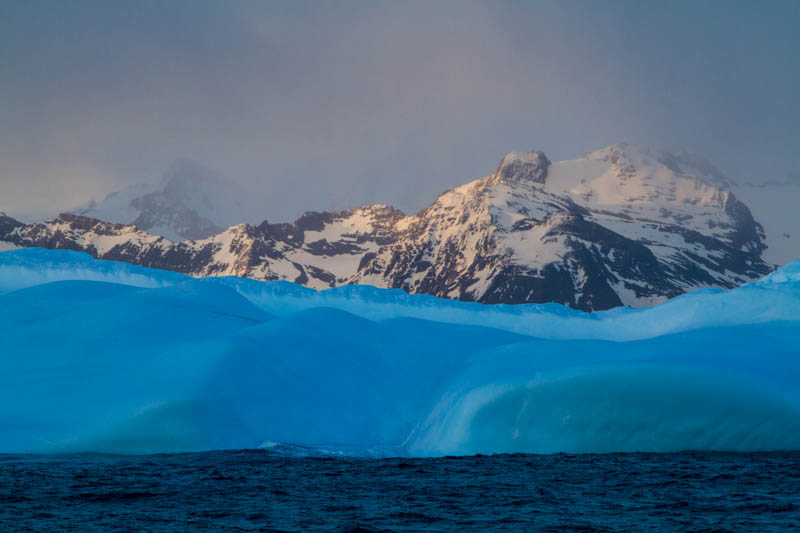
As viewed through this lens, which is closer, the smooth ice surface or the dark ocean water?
the dark ocean water

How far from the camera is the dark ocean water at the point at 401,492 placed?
20.3 meters

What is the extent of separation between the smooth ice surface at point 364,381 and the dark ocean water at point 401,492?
4.06ft

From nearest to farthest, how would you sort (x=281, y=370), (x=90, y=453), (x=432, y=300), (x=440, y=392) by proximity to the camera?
1. (x=90, y=453)
2. (x=281, y=370)
3. (x=440, y=392)
4. (x=432, y=300)

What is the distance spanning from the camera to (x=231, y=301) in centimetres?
4675

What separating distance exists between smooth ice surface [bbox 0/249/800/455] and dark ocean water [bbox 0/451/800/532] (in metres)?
1.24

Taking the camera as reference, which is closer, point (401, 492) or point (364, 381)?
point (401, 492)

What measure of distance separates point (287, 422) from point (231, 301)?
652 inches

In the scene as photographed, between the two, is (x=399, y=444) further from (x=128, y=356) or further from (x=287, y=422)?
(x=128, y=356)

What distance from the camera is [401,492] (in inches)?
937

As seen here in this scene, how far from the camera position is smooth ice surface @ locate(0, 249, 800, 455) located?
2917 centimetres

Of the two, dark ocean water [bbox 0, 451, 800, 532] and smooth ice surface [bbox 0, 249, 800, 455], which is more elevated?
smooth ice surface [bbox 0, 249, 800, 455]

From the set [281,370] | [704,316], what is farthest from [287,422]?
[704,316]

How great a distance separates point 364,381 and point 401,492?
1228 cm

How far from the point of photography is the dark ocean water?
2027cm
